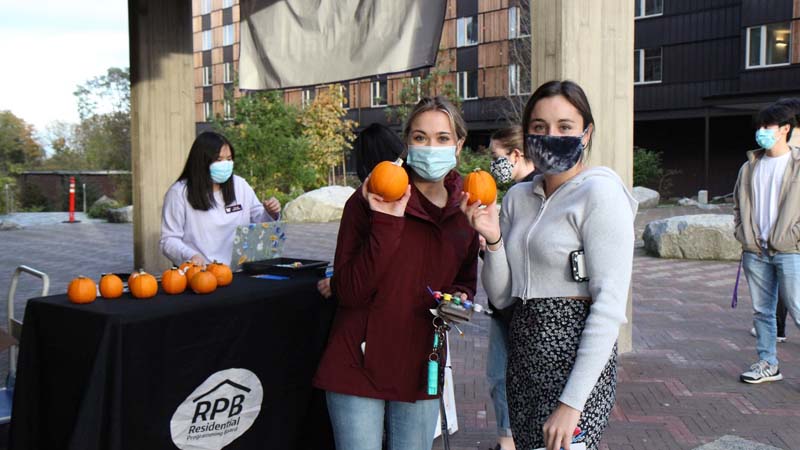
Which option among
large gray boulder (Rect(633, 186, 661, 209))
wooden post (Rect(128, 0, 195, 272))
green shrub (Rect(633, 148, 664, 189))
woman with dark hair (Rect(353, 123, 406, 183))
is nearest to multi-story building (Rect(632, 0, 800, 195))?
green shrub (Rect(633, 148, 664, 189))

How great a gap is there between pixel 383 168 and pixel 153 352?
1.36 metres

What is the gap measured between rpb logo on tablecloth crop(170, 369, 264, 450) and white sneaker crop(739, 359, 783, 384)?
4.05 metres

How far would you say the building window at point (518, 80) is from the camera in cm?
3161

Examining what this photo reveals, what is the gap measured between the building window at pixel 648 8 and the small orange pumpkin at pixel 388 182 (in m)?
33.3

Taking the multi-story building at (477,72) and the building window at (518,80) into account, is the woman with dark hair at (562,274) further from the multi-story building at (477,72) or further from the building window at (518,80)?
the multi-story building at (477,72)

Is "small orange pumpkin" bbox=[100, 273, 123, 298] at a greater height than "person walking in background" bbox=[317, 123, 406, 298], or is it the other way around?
"person walking in background" bbox=[317, 123, 406, 298]

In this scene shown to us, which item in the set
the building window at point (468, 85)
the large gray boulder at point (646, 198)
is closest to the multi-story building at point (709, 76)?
the large gray boulder at point (646, 198)

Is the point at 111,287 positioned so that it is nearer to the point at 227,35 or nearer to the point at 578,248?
the point at 578,248

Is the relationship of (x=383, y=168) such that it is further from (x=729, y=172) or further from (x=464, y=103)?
(x=464, y=103)

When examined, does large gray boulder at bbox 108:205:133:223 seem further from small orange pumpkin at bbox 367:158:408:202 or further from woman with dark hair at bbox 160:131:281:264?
small orange pumpkin at bbox 367:158:408:202

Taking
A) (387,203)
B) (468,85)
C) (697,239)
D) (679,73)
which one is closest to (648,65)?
(679,73)

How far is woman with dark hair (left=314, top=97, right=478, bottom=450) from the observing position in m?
2.54

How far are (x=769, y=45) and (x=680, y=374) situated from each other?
26623 millimetres

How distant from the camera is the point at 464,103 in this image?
127 feet
